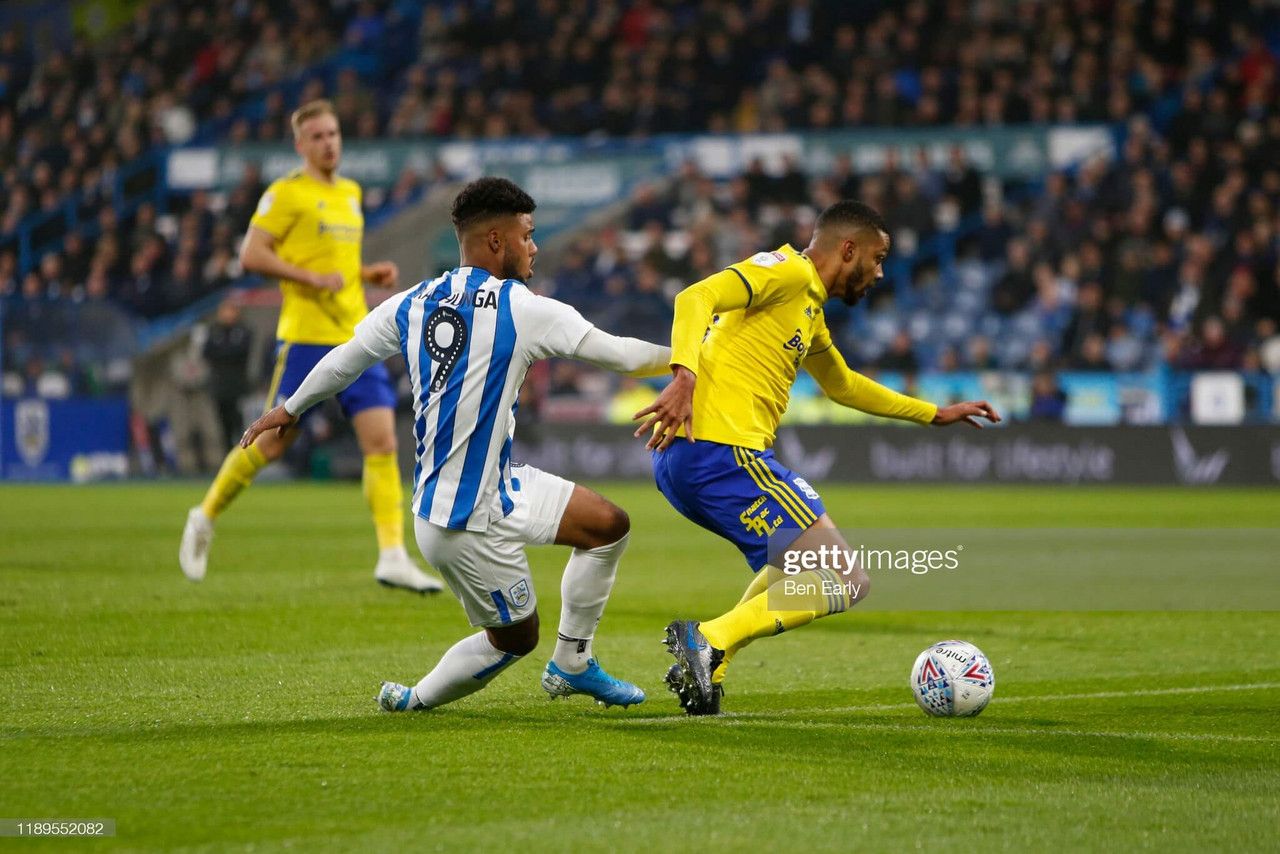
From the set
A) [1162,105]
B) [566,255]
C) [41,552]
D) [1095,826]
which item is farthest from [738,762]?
[1162,105]

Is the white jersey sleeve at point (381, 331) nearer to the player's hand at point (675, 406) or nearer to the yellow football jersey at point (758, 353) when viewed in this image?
the player's hand at point (675, 406)

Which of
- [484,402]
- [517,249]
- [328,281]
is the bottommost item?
[484,402]

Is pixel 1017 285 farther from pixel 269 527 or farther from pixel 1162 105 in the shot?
pixel 269 527

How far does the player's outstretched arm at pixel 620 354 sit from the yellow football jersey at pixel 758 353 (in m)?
0.69

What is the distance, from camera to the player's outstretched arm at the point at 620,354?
15.2ft

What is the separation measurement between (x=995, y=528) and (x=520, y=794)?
902 cm

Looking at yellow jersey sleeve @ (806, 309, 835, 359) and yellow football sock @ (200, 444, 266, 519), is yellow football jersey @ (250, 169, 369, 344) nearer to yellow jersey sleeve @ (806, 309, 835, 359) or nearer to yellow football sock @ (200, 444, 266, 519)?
yellow football sock @ (200, 444, 266, 519)

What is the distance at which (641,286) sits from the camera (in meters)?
19.9

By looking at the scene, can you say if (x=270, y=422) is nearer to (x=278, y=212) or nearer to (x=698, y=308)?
(x=698, y=308)

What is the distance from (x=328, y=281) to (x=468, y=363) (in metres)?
3.95

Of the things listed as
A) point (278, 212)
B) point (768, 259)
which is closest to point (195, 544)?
point (278, 212)

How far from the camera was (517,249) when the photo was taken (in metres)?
4.92

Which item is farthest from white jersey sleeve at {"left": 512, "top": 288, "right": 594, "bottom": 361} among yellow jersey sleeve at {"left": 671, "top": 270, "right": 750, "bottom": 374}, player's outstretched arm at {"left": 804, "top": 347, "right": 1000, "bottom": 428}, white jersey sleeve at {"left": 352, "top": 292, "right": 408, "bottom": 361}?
player's outstretched arm at {"left": 804, "top": 347, "right": 1000, "bottom": 428}

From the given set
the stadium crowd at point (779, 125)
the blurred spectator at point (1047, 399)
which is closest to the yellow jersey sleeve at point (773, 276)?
the blurred spectator at point (1047, 399)
